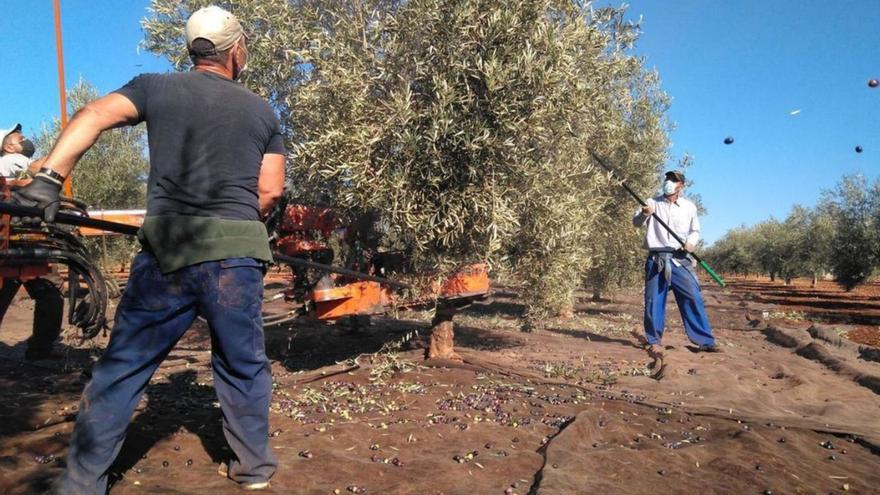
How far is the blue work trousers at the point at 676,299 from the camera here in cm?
846

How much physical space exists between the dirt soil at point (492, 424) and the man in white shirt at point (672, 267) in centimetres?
46

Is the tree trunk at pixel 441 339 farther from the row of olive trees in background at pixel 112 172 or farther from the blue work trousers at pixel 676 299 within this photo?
the row of olive trees in background at pixel 112 172

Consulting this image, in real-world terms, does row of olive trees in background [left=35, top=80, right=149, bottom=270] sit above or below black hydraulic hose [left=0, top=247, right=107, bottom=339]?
above

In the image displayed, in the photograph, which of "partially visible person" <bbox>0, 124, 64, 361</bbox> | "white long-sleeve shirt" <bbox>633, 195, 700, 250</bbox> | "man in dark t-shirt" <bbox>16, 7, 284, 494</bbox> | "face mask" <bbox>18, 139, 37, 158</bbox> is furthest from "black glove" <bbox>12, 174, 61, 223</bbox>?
"white long-sleeve shirt" <bbox>633, 195, 700, 250</bbox>

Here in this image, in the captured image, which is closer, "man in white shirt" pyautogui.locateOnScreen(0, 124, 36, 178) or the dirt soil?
the dirt soil

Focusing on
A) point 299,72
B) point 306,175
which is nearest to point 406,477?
point 306,175

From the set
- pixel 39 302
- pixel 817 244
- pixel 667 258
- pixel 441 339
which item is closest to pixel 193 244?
pixel 441 339

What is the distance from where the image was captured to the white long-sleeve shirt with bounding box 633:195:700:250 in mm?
8820

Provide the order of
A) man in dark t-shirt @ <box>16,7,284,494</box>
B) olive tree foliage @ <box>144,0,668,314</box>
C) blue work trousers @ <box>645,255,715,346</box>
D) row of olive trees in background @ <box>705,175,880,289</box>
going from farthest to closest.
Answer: row of olive trees in background @ <box>705,175,880,289</box> → blue work trousers @ <box>645,255,715,346</box> → olive tree foliage @ <box>144,0,668,314</box> → man in dark t-shirt @ <box>16,7,284,494</box>

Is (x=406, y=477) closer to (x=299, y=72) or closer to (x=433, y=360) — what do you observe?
(x=433, y=360)

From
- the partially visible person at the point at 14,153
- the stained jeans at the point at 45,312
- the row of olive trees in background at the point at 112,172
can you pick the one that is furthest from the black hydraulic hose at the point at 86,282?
the row of olive trees in background at the point at 112,172

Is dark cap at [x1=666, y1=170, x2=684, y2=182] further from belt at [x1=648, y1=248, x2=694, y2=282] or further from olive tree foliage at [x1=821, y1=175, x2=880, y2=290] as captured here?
olive tree foliage at [x1=821, y1=175, x2=880, y2=290]

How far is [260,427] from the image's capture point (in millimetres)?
3096

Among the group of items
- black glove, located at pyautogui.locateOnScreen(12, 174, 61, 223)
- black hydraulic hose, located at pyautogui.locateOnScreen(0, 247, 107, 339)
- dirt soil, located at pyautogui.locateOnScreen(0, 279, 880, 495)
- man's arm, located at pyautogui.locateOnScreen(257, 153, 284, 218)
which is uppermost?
man's arm, located at pyautogui.locateOnScreen(257, 153, 284, 218)
